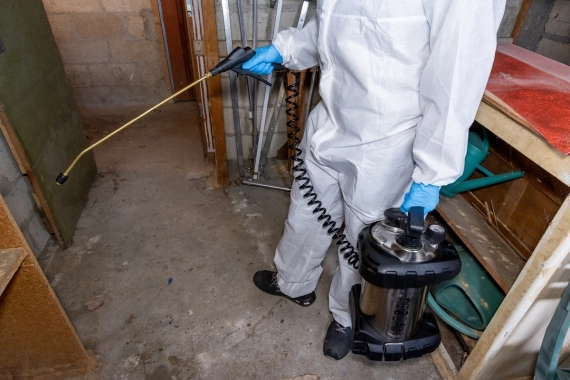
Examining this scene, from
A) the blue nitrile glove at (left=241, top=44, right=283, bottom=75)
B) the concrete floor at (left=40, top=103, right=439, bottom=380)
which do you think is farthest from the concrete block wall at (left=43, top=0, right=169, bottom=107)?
the blue nitrile glove at (left=241, top=44, right=283, bottom=75)

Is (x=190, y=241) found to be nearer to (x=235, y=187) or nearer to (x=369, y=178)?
(x=235, y=187)

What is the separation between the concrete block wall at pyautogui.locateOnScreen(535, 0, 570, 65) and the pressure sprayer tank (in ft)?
4.47

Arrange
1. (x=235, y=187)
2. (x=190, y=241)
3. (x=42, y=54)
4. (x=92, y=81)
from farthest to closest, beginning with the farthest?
(x=92, y=81)
(x=235, y=187)
(x=190, y=241)
(x=42, y=54)

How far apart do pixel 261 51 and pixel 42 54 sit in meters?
1.12

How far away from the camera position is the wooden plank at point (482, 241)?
1093 millimetres

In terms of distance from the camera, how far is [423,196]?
3.06 ft

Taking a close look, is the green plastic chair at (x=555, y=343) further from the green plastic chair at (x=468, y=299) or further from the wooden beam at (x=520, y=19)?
the wooden beam at (x=520, y=19)

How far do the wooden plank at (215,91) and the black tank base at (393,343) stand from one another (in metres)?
1.30

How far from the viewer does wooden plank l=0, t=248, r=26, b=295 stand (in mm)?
799

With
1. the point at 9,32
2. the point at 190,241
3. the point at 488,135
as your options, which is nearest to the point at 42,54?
the point at 9,32

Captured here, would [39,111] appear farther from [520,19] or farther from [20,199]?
[520,19]

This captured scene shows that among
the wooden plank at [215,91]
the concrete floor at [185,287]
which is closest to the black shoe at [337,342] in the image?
the concrete floor at [185,287]

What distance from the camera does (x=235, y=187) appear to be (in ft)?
7.27

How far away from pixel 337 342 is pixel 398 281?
58 centimetres
